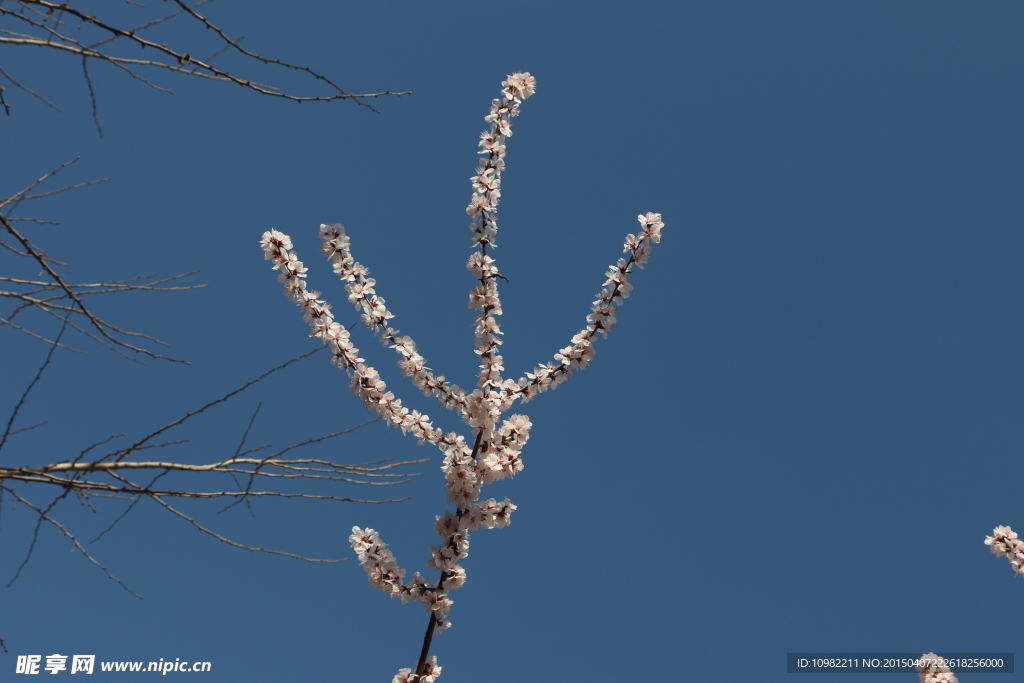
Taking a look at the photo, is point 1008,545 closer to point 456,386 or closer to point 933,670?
point 933,670

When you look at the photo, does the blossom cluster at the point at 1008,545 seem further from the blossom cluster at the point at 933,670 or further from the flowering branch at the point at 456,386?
the flowering branch at the point at 456,386

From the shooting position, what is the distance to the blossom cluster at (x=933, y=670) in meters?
6.45

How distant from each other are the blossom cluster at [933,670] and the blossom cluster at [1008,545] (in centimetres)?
112

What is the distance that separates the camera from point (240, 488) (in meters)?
2.97

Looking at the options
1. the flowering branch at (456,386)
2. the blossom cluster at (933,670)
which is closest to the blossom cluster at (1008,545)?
the blossom cluster at (933,670)

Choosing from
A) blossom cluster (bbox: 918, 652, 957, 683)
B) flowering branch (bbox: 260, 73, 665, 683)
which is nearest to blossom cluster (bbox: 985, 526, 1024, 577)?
blossom cluster (bbox: 918, 652, 957, 683)

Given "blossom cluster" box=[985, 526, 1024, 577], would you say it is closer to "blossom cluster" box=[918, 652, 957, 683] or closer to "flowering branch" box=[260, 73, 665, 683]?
"blossom cluster" box=[918, 652, 957, 683]

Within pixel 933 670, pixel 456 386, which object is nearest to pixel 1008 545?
pixel 933 670

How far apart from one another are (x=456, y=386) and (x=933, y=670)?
5.27 metres

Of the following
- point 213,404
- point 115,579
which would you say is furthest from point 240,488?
point 115,579

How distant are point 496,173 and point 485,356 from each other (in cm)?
135

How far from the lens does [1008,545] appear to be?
668 cm

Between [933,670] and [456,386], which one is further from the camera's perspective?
[933,670]

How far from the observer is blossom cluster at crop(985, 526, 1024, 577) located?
261 inches
